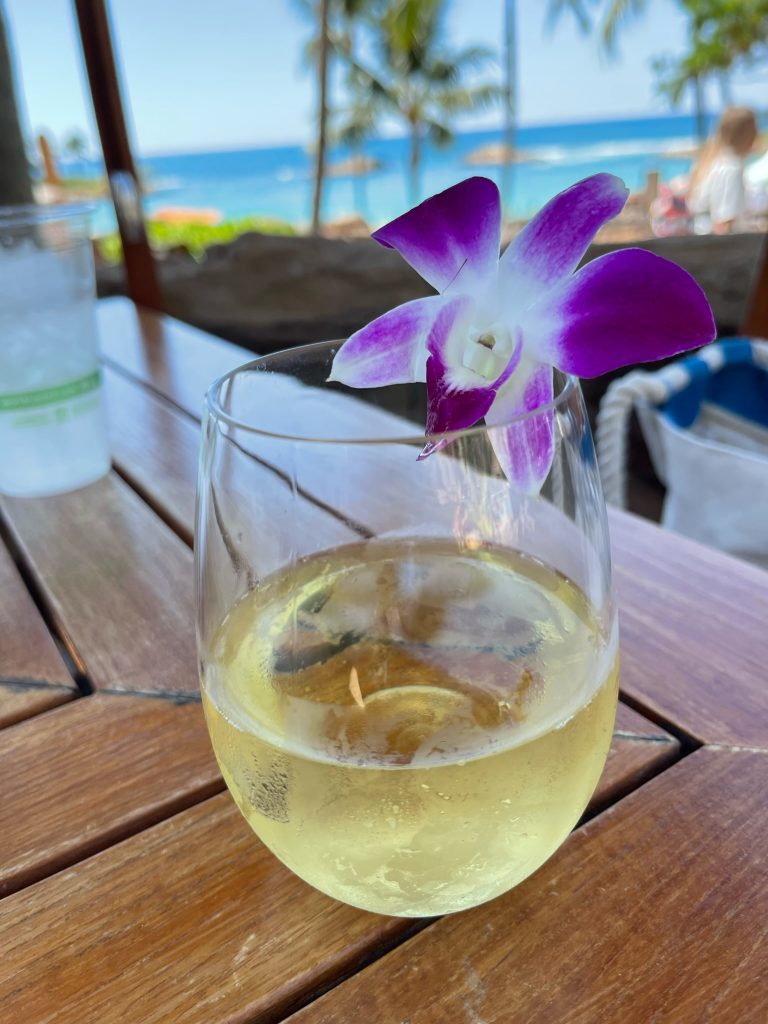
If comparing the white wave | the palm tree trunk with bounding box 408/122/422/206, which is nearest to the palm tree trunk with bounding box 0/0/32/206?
the palm tree trunk with bounding box 408/122/422/206

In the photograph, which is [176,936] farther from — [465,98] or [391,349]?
[465,98]

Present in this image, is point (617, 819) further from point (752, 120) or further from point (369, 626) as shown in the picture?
point (752, 120)

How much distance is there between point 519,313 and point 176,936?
0.92 feet

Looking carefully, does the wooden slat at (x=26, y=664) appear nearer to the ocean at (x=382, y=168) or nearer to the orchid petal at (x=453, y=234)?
the orchid petal at (x=453, y=234)

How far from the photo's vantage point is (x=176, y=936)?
34 cm

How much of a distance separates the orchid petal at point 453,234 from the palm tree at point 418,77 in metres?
10.7

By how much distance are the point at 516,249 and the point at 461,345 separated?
0.03 meters

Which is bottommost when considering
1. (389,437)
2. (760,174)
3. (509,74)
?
(760,174)

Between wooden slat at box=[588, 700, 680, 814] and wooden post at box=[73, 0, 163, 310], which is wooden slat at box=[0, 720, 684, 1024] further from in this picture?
wooden post at box=[73, 0, 163, 310]

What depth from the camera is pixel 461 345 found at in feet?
0.88

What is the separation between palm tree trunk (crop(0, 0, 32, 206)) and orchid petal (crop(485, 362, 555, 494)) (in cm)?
231

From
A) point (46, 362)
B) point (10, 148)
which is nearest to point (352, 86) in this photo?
point (10, 148)

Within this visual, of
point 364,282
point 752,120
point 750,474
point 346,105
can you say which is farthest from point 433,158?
point 750,474

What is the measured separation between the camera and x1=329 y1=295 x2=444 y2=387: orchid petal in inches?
10.8
